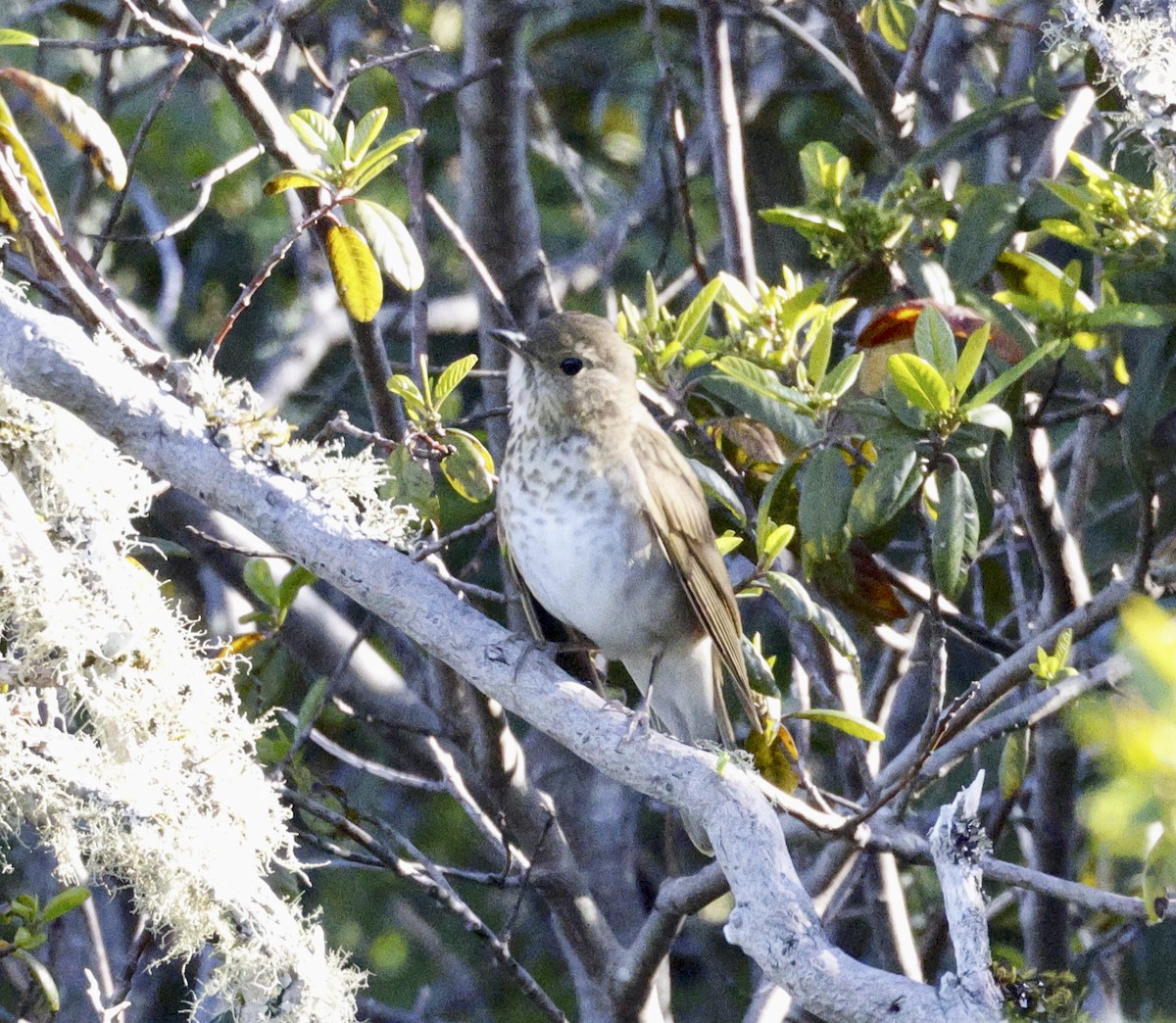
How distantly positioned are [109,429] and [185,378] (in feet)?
0.69

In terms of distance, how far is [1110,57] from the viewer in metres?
2.68

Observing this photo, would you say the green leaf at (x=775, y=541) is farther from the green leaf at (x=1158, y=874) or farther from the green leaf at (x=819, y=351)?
the green leaf at (x=1158, y=874)

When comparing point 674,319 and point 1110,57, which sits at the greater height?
point 1110,57

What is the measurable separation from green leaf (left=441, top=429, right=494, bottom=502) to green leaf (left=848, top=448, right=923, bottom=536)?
853mm

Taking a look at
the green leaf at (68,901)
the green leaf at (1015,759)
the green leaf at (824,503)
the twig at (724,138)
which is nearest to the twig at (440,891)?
the green leaf at (68,901)

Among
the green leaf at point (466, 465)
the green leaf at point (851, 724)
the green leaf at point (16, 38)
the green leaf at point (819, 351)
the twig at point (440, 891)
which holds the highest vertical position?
the green leaf at point (16, 38)

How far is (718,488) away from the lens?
11.4 ft

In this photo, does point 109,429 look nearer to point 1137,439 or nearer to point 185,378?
point 185,378

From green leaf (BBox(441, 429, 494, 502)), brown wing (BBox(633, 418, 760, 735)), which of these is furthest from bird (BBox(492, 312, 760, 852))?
green leaf (BBox(441, 429, 494, 502))

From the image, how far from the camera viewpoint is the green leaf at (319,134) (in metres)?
3.15

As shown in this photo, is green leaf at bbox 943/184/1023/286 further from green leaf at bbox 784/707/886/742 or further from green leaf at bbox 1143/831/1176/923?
green leaf at bbox 1143/831/1176/923

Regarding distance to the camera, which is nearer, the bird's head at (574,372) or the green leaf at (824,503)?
the green leaf at (824,503)

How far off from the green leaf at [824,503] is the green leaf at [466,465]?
705 millimetres

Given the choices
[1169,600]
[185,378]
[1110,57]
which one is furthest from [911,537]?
[185,378]
